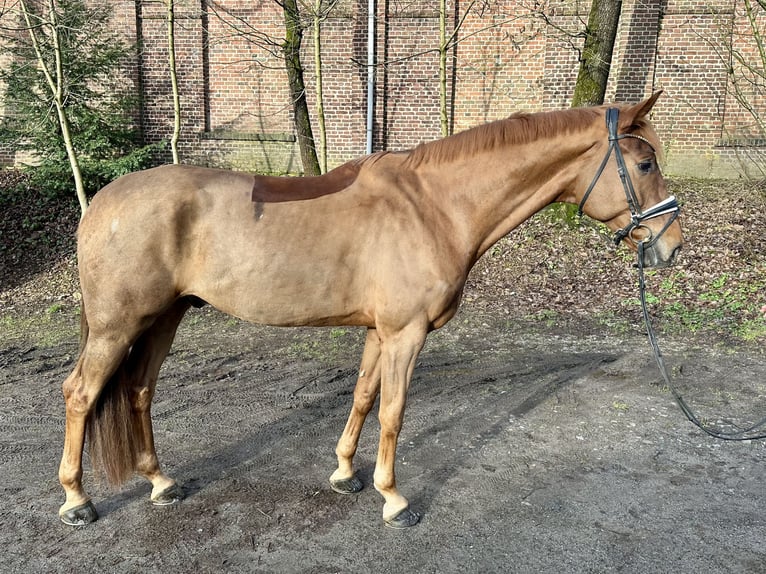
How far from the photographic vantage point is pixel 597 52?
10227 mm

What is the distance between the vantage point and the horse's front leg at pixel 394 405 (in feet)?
10.6

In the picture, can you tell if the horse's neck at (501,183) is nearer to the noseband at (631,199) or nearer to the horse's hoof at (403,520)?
the noseband at (631,199)

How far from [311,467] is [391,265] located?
1710 millimetres

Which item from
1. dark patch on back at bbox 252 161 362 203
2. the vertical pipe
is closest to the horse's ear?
dark patch on back at bbox 252 161 362 203

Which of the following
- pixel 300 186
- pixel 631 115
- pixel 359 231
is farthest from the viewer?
pixel 300 186

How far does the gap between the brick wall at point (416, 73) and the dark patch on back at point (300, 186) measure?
1032 cm

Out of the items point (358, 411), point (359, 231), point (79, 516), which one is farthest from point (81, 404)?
point (359, 231)

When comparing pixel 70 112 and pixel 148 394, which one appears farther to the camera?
pixel 70 112

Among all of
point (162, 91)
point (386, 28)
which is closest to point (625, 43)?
point (386, 28)

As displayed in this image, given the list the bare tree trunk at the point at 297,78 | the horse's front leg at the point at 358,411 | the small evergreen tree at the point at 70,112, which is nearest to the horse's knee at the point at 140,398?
the horse's front leg at the point at 358,411

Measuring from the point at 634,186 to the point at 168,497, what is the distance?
327 centimetres

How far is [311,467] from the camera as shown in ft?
13.3

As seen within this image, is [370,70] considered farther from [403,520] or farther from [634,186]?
[403,520]

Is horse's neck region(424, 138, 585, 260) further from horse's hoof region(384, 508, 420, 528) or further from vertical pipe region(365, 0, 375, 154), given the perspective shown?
vertical pipe region(365, 0, 375, 154)
